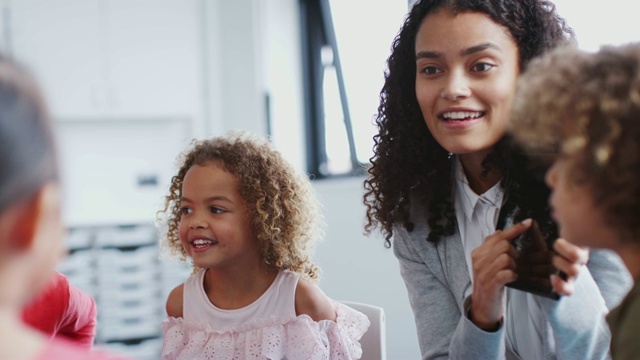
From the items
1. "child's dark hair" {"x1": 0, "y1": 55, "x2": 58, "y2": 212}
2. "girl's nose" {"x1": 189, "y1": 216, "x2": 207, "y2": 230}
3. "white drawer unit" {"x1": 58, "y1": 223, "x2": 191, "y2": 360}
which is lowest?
"white drawer unit" {"x1": 58, "y1": 223, "x2": 191, "y2": 360}

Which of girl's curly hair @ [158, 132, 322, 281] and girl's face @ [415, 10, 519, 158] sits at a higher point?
girl's face @ [415, 10, 519, 158]

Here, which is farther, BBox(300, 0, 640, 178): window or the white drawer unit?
the white drawer unit

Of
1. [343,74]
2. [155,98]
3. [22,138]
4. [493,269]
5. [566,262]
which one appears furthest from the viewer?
[155,98]

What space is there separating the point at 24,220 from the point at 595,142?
22.0 inches

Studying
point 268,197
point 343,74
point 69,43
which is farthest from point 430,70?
point 69,43

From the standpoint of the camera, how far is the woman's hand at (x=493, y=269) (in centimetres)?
113

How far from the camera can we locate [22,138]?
589mm

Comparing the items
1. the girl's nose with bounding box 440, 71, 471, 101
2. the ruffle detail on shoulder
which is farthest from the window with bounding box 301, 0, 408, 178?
the girl's nose with bounding box 440, 71, 471, 101

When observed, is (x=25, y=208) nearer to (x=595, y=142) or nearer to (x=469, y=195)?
(x=595, y=142)

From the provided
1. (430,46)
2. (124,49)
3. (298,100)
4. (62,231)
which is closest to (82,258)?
(124,49)

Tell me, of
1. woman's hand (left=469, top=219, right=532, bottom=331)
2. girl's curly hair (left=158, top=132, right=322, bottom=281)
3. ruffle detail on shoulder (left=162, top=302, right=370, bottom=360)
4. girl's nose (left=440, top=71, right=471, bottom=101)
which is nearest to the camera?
woman's hand (left=469, top=219, right=532, bottom=331)

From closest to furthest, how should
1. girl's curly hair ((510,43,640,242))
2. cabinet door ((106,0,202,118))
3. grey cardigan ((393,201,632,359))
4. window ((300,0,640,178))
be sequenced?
girl's curly hair ((510,43,640,242)) < grey cardigan ((393,201,632,359)) < window ((300,0,640,178)) < cabinet door ((106,0,202,118))

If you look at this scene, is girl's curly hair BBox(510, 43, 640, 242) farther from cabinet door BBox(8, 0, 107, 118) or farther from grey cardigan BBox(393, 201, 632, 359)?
cabinet door BBox(8, 0, 107, 118)

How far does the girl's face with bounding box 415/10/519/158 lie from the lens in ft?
4.54
